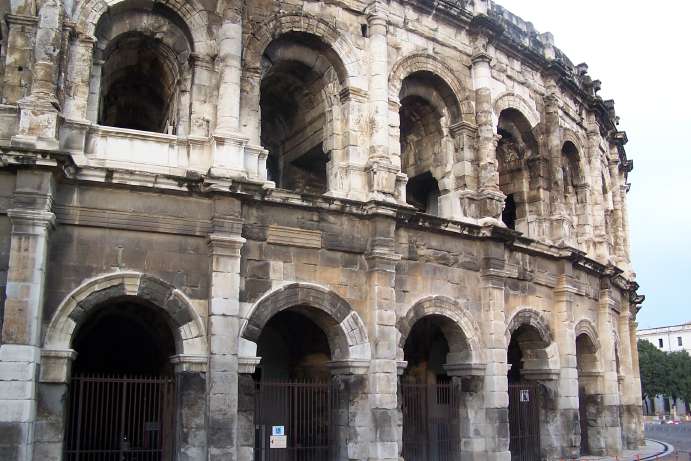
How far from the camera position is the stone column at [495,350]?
13930 millimetres

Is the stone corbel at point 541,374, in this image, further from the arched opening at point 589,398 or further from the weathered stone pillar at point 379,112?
the weathered stone pillar at point 379,112

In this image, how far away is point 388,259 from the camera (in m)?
12.7

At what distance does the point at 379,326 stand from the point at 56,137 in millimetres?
5848

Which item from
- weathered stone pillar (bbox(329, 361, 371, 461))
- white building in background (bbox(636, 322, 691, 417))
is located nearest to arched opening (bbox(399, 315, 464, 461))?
weathered stone pillar (bbox(329, 361, 371, 461))

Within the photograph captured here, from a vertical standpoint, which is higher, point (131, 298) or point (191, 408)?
point (131, 298)

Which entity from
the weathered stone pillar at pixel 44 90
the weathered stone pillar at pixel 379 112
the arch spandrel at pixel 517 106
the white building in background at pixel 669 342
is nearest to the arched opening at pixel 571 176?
the arch spandrel at pixel 517 106

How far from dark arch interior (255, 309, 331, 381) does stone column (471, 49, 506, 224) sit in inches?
166

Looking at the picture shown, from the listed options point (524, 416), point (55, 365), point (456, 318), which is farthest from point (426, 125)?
point (55, 365)

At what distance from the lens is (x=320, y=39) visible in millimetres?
13531

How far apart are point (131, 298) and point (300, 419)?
4842mm

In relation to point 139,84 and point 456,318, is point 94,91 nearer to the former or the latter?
point 139,84

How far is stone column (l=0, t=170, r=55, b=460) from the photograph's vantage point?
947 cm

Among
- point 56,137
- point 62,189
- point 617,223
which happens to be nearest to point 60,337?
point 62,189

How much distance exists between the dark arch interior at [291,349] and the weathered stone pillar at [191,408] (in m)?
4.07
